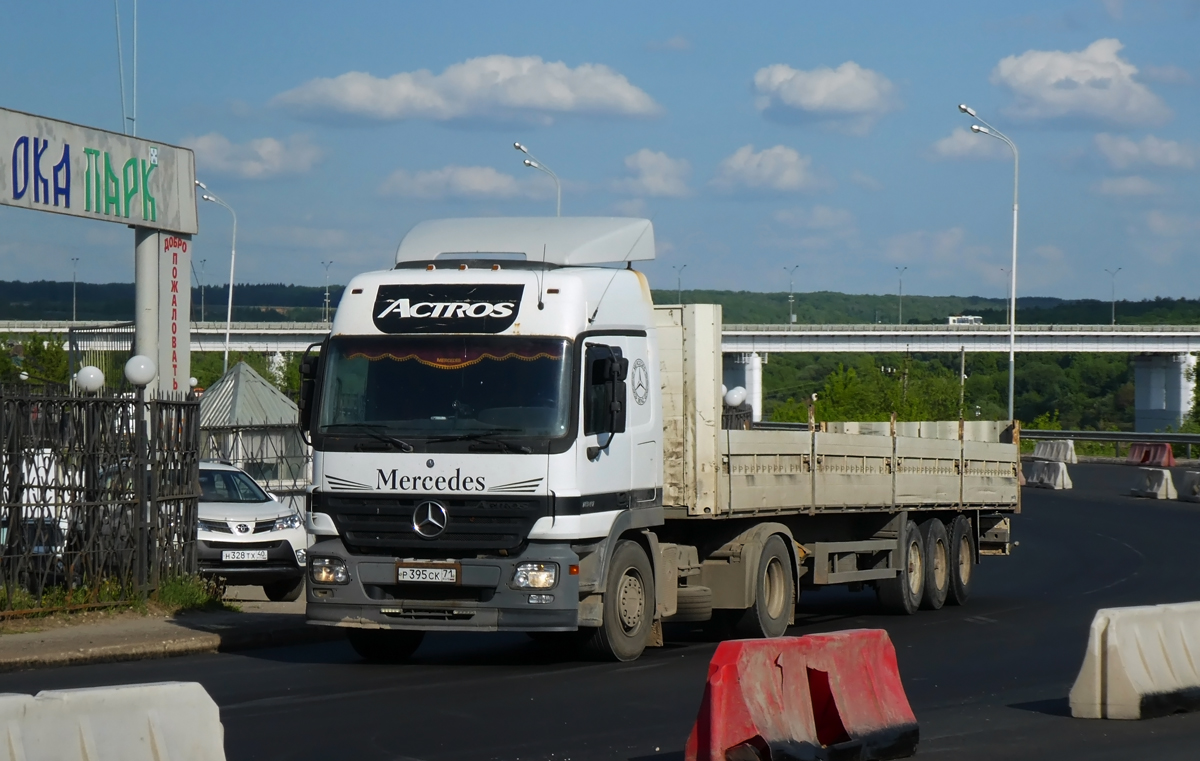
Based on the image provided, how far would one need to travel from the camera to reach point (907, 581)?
17906 mm

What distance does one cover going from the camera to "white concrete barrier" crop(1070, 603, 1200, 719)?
975cm

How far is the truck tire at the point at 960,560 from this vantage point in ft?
63.6

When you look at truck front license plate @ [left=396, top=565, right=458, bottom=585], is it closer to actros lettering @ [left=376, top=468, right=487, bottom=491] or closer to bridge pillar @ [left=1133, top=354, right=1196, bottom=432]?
actros lettering @ [left=376, top=468, right=487, bottom=491]

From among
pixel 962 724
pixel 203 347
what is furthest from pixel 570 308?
pixel 203 347

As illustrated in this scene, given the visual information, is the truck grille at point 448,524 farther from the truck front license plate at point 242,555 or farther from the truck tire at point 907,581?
the truck tire at point 907,581

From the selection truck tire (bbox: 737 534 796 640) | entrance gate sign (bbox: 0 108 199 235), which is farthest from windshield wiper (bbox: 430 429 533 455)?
entrance gate sign (bbox: 0 108 199 235)

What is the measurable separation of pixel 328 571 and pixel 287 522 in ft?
22.3

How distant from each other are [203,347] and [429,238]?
7171 centimetres

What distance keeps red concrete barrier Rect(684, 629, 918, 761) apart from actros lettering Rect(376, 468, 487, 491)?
13.3 ft

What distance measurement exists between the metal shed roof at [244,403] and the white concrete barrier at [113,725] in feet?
85.6

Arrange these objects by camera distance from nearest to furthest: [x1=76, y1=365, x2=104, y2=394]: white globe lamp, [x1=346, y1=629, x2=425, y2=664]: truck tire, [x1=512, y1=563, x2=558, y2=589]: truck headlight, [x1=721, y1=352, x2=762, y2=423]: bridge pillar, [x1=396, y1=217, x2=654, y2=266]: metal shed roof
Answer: [x1=512, y1=563, x2=558, y2=589]: truck headlight, [x1=346, y1=629, x2=425, y2=664]: truck tire, [x1=396, y1=217, x2=654, y2=266]: metal shed roof, [x1=76, y1=365, x2=104, y2=394]: white globe lamp, [x1=721, y1=352, x2=762, y2=423]: bridge pillar

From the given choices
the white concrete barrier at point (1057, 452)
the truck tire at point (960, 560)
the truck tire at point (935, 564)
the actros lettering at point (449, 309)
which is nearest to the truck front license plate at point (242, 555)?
the actros lettering at point (449, 309)

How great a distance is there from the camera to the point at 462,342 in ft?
39.9

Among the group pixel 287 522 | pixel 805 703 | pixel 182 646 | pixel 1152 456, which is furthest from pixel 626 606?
pixel 1152 456
